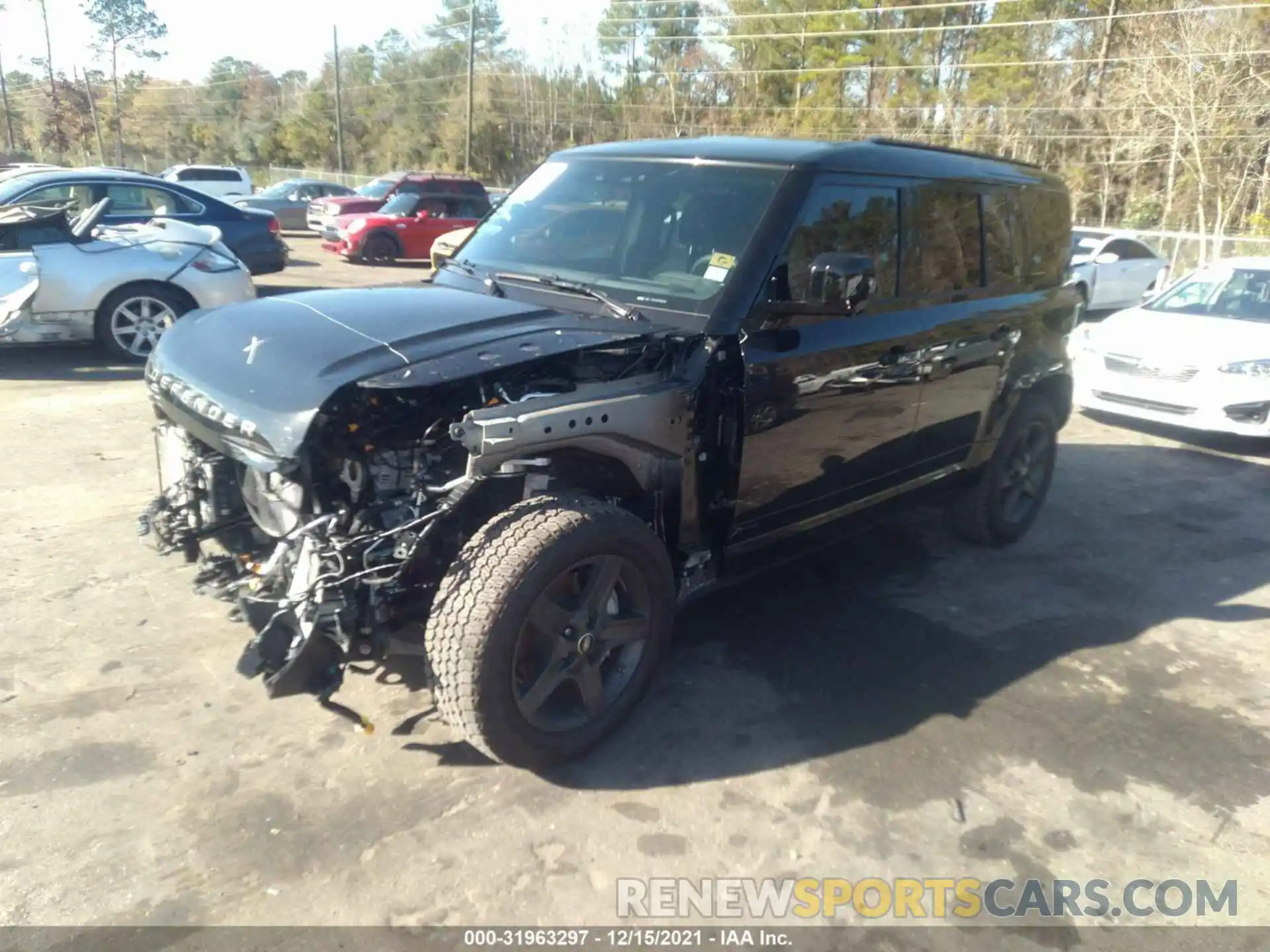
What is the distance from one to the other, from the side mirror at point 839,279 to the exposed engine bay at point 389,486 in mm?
610

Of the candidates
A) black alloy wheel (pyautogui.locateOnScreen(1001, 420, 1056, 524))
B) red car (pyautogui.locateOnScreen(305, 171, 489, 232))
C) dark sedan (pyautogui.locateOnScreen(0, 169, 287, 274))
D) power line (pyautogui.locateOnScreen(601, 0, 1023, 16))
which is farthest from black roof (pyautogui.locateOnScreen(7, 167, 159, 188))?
power line (pyautogui.locateOnScreen(601, 0, 1023, 16))

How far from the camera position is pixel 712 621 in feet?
14.5

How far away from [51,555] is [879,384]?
401 centimetres

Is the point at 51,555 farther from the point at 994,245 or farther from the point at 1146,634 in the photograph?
the point at 1146,634

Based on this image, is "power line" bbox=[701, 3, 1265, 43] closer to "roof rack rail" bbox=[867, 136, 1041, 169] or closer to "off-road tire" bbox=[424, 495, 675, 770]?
"roof rack rail" bbox=[867, 136, 1041, 169]

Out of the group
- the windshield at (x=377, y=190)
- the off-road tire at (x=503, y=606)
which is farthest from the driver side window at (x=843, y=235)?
the windshield at (x=377, y=190)

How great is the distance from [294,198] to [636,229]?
85.5 ft

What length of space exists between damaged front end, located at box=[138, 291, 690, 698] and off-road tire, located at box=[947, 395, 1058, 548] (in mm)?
2558

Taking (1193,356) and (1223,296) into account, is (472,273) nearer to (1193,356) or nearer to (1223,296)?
(1193,356)

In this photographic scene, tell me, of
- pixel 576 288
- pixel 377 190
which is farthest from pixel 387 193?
pixel 576 288

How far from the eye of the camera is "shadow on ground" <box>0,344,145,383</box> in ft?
27.8

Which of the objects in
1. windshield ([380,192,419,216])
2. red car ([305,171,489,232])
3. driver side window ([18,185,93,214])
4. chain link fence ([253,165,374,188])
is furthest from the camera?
chain link fence ([253,165,374,188])

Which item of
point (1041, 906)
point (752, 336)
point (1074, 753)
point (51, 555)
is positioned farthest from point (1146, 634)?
point (51, 555)

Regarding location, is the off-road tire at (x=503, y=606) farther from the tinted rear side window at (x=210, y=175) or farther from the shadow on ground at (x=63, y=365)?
the tinted rear side window at (x=210, y=175)
